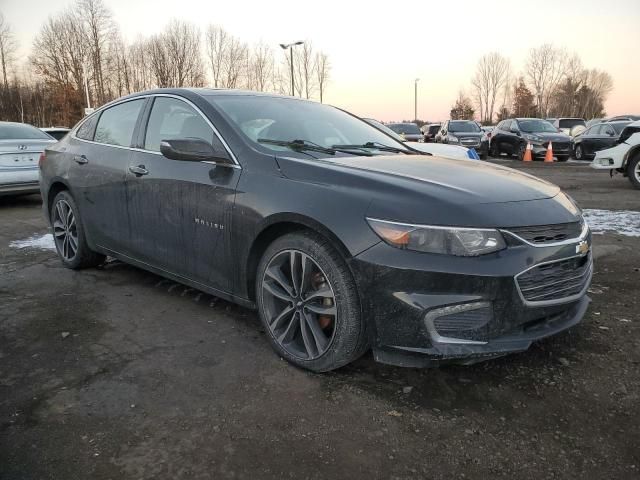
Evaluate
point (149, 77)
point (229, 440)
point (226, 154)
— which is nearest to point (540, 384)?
point (229, 440)

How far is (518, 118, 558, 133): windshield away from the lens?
20.0m

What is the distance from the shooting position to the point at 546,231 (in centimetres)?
251

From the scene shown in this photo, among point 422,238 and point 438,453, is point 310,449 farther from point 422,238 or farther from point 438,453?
point 422,238

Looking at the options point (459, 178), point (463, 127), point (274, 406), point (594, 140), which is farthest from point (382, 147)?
point (463, 127)

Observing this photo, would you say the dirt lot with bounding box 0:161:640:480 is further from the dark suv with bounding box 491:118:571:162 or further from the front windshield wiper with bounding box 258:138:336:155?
the dark suv with bounding box 491:118:571:162

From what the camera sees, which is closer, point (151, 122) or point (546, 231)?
point (546, 231)

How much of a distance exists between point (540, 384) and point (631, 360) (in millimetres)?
673

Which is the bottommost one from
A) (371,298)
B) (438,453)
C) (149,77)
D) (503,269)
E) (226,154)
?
(438,453)

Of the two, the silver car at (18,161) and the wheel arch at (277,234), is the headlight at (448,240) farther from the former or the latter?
the silver car at (18,161)

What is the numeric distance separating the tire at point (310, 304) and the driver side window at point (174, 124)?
2.96 ft

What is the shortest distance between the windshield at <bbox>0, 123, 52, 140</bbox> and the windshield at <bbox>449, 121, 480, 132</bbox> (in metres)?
16.8

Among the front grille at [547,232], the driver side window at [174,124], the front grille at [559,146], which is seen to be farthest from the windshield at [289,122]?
the front grille at [559,146]

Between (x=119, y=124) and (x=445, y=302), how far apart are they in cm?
312

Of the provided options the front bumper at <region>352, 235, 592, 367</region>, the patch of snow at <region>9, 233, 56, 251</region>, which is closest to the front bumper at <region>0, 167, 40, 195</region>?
the patch of snow at <region>9, 233, 56, 251</region>
